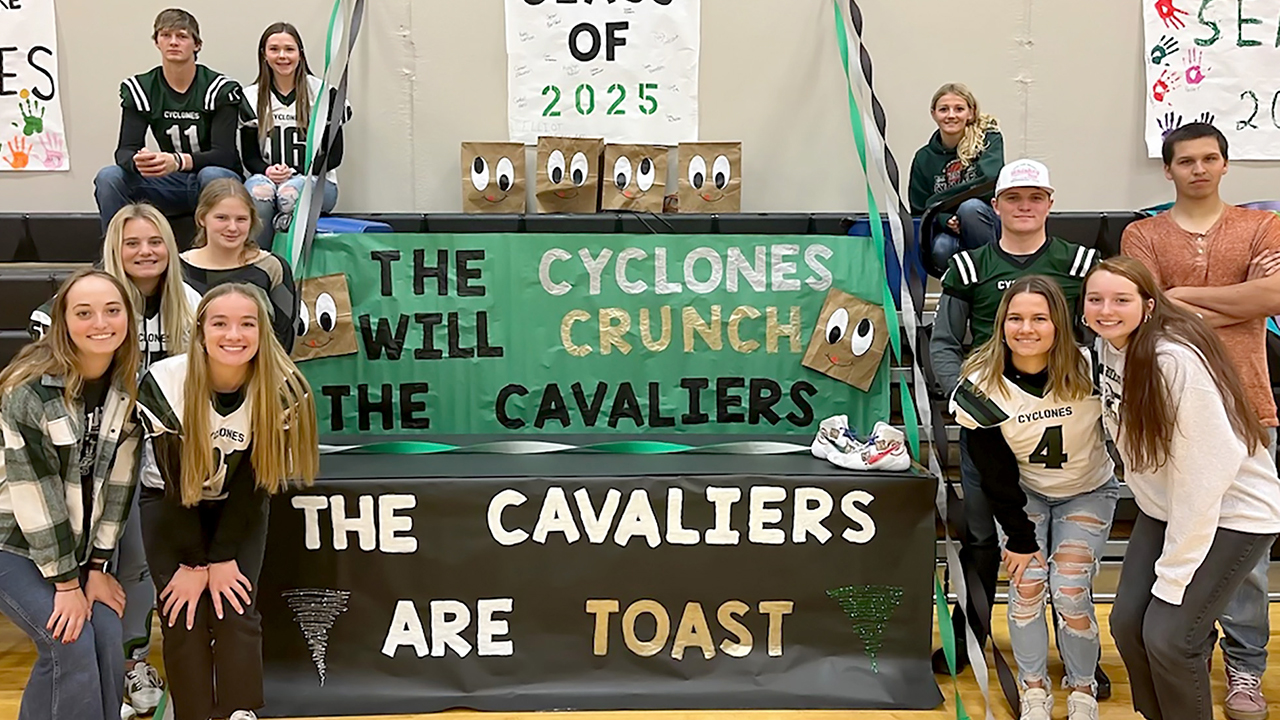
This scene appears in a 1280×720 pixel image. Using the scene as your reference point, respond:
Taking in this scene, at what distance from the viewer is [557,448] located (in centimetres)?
312

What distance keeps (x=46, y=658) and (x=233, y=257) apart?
1294mm

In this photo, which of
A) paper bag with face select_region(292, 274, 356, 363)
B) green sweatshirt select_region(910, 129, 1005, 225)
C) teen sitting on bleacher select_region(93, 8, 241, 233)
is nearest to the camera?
paper bag with face select_region(292, 274, 356, 363)

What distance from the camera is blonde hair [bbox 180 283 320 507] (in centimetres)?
248

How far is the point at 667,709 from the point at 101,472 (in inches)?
61.3

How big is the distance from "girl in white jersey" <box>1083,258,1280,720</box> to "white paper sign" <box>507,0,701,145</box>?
9.46 feet

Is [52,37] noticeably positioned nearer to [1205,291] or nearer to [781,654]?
[781,654]

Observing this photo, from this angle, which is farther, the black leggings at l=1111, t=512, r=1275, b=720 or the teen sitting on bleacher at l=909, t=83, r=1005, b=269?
the teen sitting on bleacher at l=909, t=83, r=1005, b=269

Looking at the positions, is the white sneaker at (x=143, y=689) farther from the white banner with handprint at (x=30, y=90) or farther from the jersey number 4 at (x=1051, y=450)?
the white banner with handprint at (x=30, y=90)

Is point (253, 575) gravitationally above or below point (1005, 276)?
below

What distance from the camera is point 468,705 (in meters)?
A: 2.83

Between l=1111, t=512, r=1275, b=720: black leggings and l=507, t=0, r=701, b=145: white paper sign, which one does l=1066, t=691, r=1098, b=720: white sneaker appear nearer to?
l=1111, t=512, r=1275, b=720: black leggings

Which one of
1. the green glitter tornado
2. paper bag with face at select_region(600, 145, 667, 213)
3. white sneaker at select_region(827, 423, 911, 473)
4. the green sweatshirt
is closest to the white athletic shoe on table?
the green glitter tornado

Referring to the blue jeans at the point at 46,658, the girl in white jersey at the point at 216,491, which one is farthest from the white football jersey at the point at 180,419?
the blue jeans at the point at 46,658

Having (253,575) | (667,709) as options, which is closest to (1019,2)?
(667,709)
